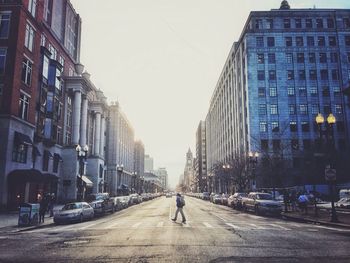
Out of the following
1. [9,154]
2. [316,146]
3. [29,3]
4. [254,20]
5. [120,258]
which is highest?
[254,20]

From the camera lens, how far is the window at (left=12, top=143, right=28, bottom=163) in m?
31.6

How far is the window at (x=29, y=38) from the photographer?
1344 inches

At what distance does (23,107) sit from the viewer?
110 ft

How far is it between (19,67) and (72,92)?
65.7 ft

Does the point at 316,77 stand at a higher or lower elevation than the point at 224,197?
higher

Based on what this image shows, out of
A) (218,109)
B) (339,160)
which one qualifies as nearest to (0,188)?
(339,160)

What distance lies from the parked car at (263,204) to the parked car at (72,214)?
1361 centimetres

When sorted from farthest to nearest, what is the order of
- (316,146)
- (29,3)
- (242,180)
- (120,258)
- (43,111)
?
(316,146) < (242,180) < (43,111) < (29,3) < (120,258)

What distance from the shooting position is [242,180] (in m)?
58.6

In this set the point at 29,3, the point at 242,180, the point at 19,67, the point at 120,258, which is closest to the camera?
the point at 120,258

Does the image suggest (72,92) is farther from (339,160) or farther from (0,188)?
(339,160)

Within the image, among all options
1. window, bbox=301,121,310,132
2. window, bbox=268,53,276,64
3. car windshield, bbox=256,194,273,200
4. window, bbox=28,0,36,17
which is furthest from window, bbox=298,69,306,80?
window, bbox=28,0,36,17

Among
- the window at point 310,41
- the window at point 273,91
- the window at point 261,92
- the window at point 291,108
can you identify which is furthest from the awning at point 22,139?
the window at point 310,41

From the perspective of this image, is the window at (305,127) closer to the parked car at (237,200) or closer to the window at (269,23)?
the window at (269,23)
